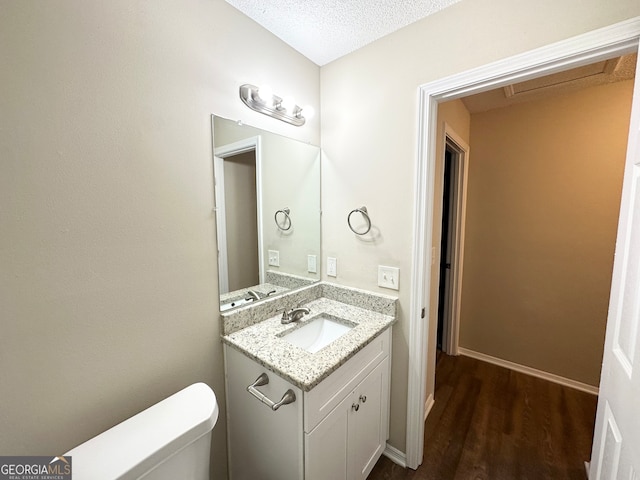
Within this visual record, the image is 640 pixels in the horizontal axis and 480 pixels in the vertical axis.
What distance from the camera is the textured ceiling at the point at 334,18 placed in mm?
1169

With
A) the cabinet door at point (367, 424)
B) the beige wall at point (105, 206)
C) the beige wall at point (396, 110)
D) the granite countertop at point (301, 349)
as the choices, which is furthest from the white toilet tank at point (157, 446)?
the beige wall at point (396, 110)

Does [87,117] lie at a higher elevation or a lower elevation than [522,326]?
higher

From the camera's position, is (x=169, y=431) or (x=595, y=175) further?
(x=595, y=175)

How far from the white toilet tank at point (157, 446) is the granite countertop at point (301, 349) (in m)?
0.24

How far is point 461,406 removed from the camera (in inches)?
77.9

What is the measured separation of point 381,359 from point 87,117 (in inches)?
62.7

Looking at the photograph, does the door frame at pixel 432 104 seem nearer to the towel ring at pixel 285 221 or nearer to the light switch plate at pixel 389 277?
the light switch plate at pixel 389 277

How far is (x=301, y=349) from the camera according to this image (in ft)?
3.66

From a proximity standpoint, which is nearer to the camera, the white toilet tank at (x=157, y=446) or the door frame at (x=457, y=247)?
the white toilet tank at (x=157, y=446)

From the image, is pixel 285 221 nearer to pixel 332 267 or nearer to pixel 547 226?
pixel 332 267

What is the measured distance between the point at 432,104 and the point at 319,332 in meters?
1.35

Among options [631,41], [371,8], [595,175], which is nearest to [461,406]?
[595,175]

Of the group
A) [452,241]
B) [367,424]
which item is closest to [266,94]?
[367,424]

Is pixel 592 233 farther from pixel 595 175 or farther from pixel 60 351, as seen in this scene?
pixel 60 351
